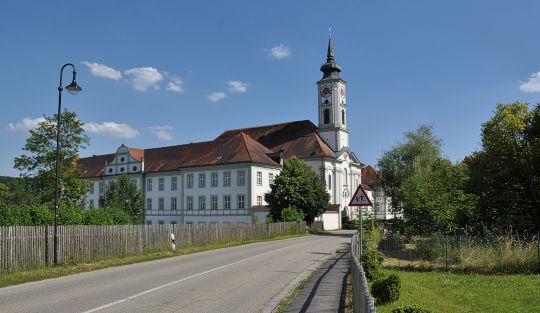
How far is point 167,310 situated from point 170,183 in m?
59.3

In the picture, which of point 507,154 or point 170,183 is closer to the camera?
point 507,154

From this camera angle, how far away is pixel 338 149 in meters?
68.8

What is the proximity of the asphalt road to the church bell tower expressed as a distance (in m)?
50.9

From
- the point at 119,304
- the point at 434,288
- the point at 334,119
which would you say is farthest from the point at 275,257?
the point at 334,119

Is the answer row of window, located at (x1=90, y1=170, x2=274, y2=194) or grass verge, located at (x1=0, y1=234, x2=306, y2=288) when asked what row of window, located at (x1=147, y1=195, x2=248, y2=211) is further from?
grass verge, located at (x1=0, y1=234, x2=306, y2=288)

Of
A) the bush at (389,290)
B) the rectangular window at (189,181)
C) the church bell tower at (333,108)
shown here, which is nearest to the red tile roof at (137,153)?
the rectangular window at (189,181)

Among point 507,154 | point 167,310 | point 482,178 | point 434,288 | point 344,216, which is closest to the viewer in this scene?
point 167,310

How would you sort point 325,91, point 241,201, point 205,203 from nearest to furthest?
point 241,201
point 205,203
point 325,91

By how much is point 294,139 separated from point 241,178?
14843 mm

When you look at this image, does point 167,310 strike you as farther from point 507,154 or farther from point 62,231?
point 507,154

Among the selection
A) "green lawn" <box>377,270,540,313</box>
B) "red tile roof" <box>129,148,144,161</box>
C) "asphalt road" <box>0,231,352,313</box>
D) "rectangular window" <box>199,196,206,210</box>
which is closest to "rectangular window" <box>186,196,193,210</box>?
"rectangular window" <box>199,196,206,210</box>

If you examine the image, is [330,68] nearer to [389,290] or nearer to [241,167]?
[241,167]

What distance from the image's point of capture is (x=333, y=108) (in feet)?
229

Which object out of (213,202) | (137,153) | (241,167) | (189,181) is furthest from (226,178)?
(137,153)
